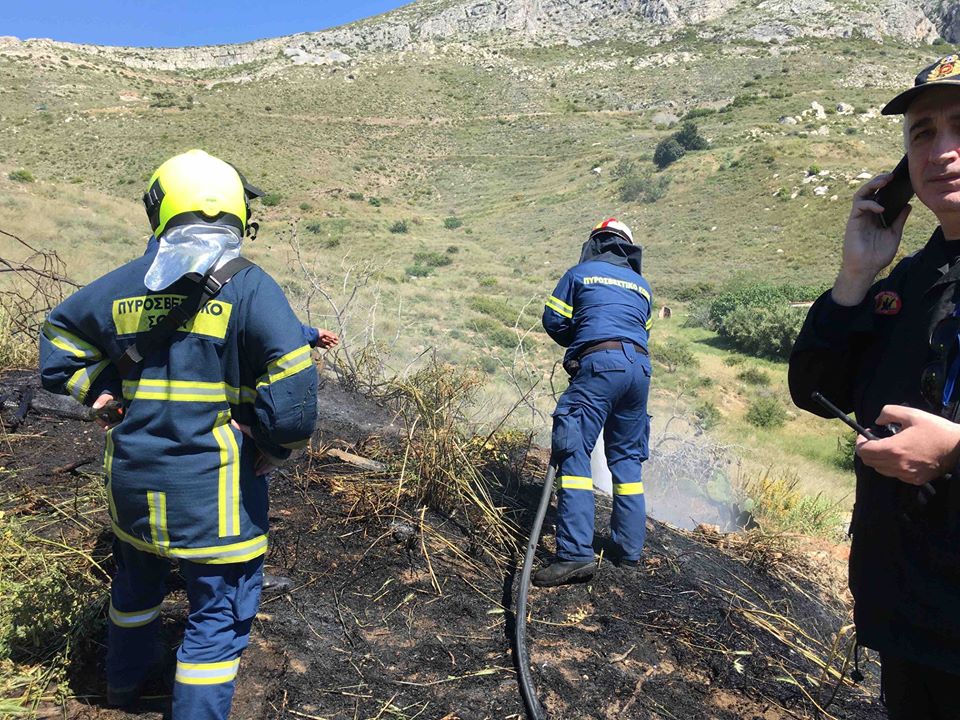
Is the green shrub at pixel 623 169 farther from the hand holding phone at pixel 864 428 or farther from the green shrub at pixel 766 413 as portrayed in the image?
the hand holding phone at pixel 864 428

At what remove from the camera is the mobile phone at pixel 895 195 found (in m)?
1.47

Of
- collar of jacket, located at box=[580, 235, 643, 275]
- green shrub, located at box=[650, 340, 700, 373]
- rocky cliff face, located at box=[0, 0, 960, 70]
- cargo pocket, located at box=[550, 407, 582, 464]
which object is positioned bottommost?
green shrub, located at box=[650, 340, 700, 373]

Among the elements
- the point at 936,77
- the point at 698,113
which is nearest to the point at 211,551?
the point at 936,77

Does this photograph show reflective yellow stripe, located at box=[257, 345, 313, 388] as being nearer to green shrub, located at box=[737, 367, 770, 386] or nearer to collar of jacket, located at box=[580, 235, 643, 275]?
collar of jacket, located at box=[580, 235, 643, 275]

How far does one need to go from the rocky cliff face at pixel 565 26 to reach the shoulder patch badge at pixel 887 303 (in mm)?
68017

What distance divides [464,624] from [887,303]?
224 centimetres

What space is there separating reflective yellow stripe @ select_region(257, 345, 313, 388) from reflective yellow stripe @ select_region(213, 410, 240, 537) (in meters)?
0.17

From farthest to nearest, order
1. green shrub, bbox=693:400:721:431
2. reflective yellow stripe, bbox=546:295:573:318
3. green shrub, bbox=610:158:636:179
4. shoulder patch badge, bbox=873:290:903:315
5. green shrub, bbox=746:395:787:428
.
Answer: green shrub, bbox=610:158:636:179
green shrub, bbox=746:395:787:428
green shrub, bbox=693:400:721:431
reflective yellow stripe, bbox=546:295:573:318
shoulder patch badge, bbox=873:290:903:315

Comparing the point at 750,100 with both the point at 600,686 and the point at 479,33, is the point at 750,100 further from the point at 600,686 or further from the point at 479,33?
the point at 600,686

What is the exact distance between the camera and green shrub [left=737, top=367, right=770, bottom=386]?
40.2 ft

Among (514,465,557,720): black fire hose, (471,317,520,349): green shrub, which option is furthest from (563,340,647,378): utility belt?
(471,317,520,349): green shrub

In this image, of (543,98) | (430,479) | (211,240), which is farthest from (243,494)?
(543,98)

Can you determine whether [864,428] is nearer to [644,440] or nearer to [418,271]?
[644,440]

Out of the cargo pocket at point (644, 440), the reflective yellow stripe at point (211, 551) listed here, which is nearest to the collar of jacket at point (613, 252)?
the cargo pocket at point (644, 440)
